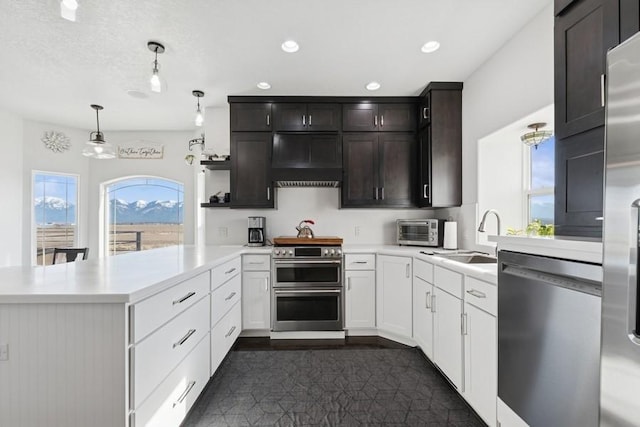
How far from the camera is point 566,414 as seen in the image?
987 mm

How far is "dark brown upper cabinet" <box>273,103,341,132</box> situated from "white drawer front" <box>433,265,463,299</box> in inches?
76.7

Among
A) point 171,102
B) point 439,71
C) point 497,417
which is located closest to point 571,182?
point 497,417

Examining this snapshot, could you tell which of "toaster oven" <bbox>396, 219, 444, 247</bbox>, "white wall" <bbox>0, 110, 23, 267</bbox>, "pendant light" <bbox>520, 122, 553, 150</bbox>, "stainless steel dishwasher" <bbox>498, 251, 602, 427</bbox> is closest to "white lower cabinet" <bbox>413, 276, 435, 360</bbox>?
"toaster oven" <bbox>396, 219, 444, 247</bbox>

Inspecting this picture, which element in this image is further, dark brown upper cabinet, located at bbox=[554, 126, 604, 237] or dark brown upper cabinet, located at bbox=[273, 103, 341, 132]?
dark brown upper cabinet, located at bbox=[273, 103, 341, 132]

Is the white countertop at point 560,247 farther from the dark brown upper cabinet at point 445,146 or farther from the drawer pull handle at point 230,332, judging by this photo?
the drawer pull handle at point 230,332

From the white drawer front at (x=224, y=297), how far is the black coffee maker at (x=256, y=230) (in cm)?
56

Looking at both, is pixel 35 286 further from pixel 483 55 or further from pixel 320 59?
pixel 483 55

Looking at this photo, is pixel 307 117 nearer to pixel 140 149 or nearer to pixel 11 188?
pixel 140 149

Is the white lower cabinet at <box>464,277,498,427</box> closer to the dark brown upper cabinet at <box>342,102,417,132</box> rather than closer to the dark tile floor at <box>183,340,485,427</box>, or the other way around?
the dark tile floor at <box>183,340,485,427</box>

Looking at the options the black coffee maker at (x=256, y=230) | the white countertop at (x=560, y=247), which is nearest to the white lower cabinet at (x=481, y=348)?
the white countertop at (x=560, y=247)

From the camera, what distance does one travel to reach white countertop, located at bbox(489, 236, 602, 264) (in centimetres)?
92

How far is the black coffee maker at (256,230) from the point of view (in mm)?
3344

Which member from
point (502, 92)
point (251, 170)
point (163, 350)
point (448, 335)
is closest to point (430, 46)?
point (502, 92)

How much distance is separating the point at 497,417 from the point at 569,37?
1902 millimetres
